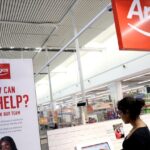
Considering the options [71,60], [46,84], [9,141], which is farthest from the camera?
[46,84]

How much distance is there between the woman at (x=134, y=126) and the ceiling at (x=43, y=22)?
409 cm

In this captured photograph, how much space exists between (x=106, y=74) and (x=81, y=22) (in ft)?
13.2

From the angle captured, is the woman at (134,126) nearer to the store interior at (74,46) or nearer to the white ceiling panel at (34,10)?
the store interior at (74,46)

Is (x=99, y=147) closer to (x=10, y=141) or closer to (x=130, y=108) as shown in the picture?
(x=130, y=108)

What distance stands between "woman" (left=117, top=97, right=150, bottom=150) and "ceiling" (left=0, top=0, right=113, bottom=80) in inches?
161

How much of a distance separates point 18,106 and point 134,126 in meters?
1.10

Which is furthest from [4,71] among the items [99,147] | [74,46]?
[74,46]

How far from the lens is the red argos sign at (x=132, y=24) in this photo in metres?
2.84

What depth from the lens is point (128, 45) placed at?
2.83 metres

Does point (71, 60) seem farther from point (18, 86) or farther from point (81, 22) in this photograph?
point (18, 86)

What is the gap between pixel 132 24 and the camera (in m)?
2.95

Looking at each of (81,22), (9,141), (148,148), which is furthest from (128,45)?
(81,22)

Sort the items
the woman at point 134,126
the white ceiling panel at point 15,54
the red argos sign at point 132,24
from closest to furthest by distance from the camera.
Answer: the woman at point 134,126 → the red argos sign at point 132,24 → the white ceiling panel at point 15,54

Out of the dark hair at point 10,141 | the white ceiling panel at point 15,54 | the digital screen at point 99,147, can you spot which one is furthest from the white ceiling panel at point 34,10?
the dark hair at point 10,141
